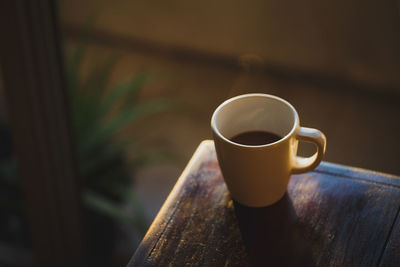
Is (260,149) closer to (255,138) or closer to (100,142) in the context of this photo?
(255,138)

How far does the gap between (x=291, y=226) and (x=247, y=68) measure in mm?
1327

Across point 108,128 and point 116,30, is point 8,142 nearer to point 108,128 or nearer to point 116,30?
point 108,128

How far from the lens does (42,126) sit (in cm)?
81

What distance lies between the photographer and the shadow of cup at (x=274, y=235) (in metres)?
0.45

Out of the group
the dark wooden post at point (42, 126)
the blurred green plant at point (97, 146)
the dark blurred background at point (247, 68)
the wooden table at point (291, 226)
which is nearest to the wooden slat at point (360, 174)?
the wooden table at point (291, 226)

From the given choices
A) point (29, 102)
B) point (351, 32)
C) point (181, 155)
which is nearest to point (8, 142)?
point (29, 102)

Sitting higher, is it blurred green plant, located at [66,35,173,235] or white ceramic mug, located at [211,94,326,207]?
white ceramic mug, located at [211,94,326,207]

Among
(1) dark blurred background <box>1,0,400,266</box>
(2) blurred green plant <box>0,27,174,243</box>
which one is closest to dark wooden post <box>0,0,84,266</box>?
(2) blurred green plant <box>0,27,174,243</box>

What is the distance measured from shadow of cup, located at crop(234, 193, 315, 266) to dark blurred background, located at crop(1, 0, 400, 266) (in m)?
0.85

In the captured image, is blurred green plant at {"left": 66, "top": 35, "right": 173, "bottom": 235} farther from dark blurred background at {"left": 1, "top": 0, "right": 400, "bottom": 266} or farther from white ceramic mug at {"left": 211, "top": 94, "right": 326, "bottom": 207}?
white ceramic mug at {"left": 211, "top": 94, "right": 326, "bottom": 207}

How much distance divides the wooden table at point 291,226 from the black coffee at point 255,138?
66 mm

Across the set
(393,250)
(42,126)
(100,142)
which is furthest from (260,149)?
(100,142)

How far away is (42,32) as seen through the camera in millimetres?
745

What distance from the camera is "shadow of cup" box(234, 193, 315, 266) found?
0.45 meters
